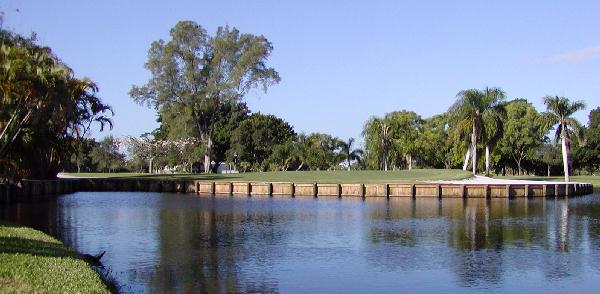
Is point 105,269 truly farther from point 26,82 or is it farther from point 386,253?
point 26,82

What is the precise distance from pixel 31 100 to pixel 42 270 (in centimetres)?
2043

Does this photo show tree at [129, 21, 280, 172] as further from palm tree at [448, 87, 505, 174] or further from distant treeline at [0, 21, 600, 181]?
palm tree at [448, 87, 505, 174]

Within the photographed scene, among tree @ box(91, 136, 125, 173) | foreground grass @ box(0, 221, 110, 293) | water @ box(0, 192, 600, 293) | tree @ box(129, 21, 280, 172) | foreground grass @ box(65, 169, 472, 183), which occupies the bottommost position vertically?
water @ box(0, 192, 600, 293)

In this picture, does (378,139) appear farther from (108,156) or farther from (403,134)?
(108,156)

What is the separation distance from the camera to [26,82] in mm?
32000

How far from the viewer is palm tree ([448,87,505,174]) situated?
3081 inches

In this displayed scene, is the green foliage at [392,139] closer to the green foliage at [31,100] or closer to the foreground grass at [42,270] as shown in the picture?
the green foliage at [31,100]

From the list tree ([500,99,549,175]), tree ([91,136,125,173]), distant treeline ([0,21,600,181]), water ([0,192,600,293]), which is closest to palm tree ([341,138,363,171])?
distant treeline ([0,21,600,181])

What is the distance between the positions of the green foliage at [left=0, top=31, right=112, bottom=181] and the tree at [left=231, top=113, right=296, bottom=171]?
2067 inches

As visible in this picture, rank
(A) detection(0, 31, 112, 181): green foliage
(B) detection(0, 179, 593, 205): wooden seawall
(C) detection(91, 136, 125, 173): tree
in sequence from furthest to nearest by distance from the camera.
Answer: (C) detection(91, 136, 125, 173): tree
(B) detection(0, 179, 593, 205): wooden seawall
(A) detection(0, 31, 112, 181): green foliage

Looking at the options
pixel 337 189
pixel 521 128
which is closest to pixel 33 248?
pixel 337 189

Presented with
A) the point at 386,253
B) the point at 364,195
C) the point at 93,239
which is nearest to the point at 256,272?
the point at 386,253

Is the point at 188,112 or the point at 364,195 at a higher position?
the point at 188,112

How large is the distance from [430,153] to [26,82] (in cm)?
8679
